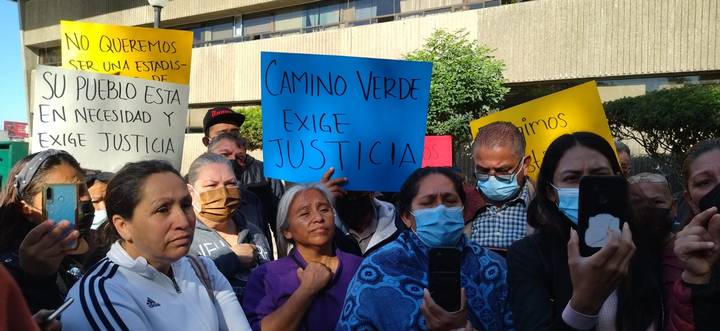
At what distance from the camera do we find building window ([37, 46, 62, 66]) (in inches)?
1075

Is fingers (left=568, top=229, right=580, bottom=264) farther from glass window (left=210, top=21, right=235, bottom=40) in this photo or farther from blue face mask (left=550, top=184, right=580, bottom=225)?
glass window (left=210, top=21, right=235, bottom=40)

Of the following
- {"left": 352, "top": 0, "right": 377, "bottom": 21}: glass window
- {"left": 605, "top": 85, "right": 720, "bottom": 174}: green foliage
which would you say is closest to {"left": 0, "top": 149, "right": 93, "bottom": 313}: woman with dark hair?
{"left": 605, "top": 85, "right": 720, "bottom": 174}: green foliage

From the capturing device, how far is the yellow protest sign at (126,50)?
16.8 ft

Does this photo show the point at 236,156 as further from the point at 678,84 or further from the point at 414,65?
the point at 678,84

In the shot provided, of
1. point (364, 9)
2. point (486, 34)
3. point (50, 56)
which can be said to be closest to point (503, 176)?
point (486, 34)

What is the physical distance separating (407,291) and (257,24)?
2085cm

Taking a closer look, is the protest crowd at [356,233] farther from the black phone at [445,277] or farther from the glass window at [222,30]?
the glass window at [222,30]

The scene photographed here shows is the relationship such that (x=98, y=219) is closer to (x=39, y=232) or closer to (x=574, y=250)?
(x=39, y=232)

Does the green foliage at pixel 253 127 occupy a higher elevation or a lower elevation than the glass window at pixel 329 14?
lower

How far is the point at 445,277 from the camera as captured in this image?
6.22ft

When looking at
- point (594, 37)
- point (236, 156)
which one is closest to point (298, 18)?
point (594, 37)

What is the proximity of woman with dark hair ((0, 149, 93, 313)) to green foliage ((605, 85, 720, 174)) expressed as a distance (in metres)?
12.1

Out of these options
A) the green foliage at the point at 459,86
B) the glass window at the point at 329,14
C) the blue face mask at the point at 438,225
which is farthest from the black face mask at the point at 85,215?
the glass window at the point at 329,14

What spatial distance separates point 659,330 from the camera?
1.97m
